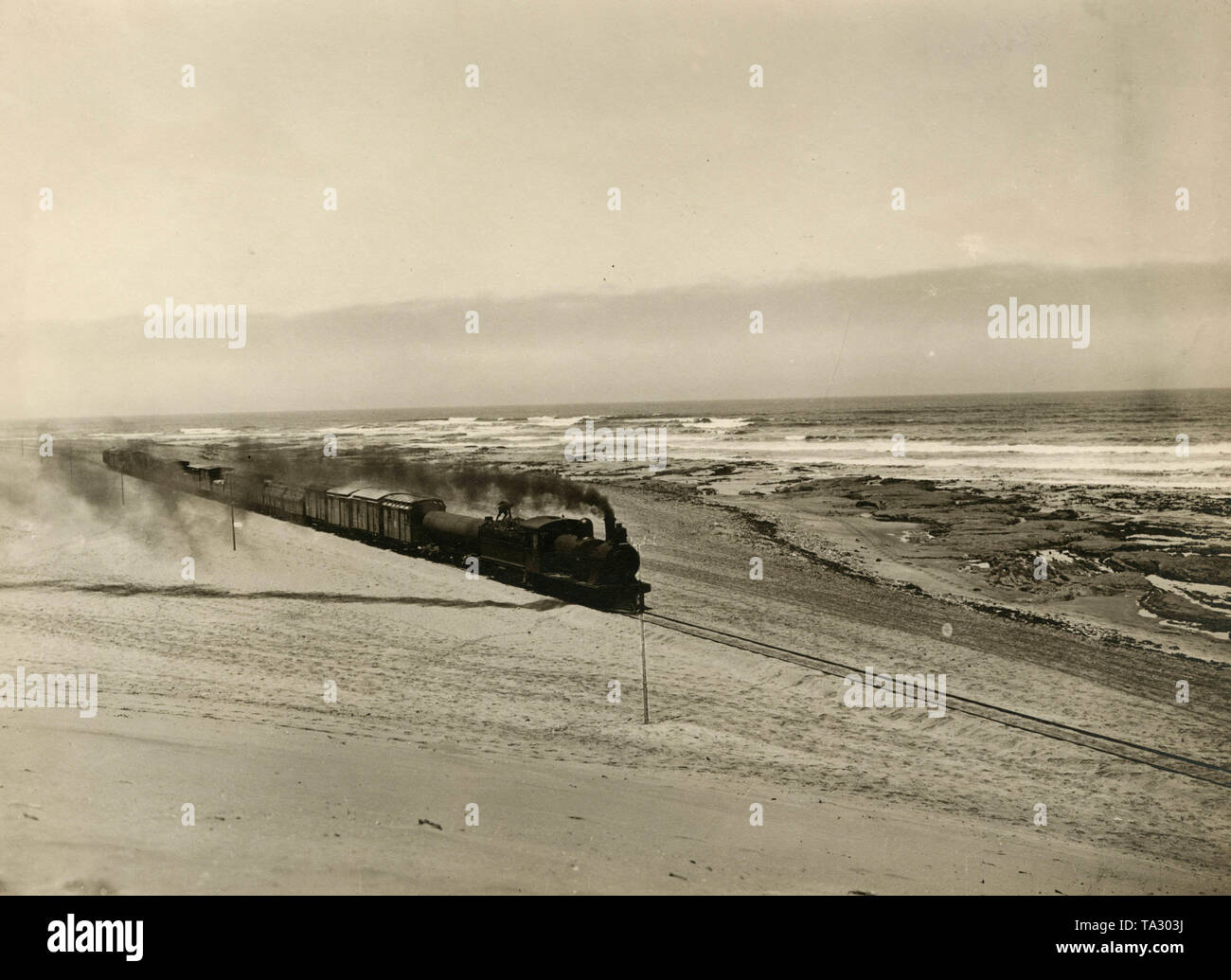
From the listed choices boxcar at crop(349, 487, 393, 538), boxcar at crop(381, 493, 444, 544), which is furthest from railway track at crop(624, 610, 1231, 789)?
boxcar at crop(349, 487, 393, 538)

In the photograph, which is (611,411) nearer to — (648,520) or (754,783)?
(648,520)

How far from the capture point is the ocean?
30.3 meters

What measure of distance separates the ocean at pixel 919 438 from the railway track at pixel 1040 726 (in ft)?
46.6

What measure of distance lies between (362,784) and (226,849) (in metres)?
1.53

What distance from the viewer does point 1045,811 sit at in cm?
922

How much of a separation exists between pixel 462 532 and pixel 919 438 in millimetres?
36973

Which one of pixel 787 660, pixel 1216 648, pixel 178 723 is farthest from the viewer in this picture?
pixel 1216 648

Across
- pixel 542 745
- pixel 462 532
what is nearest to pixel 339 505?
pixel 462 532

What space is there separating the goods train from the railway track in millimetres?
1588

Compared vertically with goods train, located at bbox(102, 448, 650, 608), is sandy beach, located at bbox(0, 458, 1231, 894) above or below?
below

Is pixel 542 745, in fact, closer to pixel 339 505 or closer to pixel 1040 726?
pixel 1040 726

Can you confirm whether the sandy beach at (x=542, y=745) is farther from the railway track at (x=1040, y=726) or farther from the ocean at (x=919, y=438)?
the ocean at (x=919, y=438)

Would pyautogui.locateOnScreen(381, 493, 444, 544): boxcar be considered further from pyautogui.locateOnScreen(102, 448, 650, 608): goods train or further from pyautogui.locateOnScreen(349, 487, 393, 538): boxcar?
pyautogui.locateOnScreen(349, 487, 393, 538): boxcar
